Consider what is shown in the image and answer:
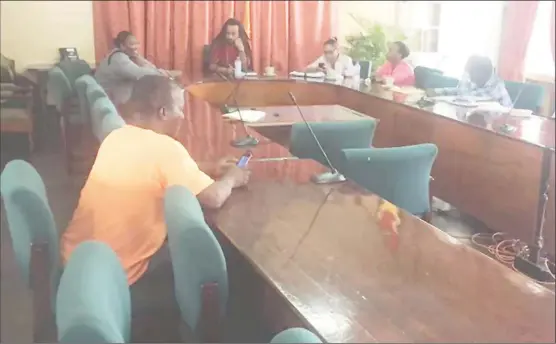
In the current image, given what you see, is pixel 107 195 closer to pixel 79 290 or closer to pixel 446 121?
pixel 79 290

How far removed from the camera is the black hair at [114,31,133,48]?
17.4ft

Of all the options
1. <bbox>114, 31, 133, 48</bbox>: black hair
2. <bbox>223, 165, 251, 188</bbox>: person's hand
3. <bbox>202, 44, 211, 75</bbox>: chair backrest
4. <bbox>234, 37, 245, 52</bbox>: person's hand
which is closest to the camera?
<bbox>223, 165, 251, 188</bbox>: person's hand

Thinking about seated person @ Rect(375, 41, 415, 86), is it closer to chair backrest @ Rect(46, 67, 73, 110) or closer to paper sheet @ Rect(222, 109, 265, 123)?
paper sheet @ Rect(222, 109, 265, 123)

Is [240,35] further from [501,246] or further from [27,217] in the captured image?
[27,217]

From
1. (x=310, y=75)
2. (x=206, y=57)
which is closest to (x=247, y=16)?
(x=206, y=57)

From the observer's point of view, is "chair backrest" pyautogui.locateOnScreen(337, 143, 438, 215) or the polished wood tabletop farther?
"chair backrest" pyautogui.locateOnScreen(337, 143, 438, 215)

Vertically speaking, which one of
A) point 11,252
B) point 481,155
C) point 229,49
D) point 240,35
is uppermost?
point 240,35

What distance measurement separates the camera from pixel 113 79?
4383 millimetres

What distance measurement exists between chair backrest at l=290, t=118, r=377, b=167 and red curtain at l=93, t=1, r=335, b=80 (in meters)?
2.63

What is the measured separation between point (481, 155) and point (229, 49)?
2804mm

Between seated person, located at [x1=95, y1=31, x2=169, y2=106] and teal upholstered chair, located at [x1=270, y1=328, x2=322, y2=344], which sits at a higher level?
seated person, located at [x1=95, y1=31, x2=169, y2=106]

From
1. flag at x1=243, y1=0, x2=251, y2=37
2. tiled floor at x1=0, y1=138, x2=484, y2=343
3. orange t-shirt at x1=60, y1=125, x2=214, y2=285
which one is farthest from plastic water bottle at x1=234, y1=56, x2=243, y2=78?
orange t-shirt at x1=60, y1=125, x2=214, y2=285

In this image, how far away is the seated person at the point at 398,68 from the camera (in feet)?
16.2

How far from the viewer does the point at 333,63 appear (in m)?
5.33
